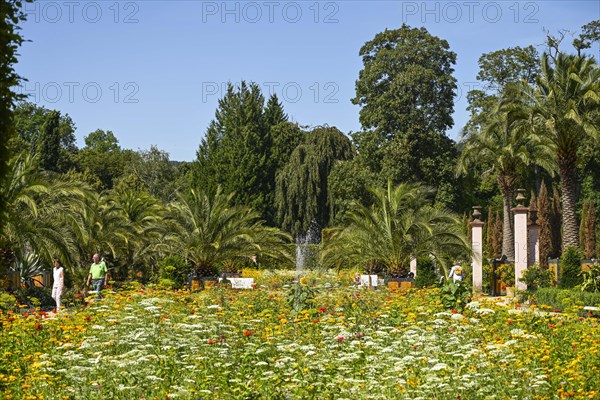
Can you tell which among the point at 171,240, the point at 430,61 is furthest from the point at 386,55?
the point at 171,240

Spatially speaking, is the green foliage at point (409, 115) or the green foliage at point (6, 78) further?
the green foliage at point (409, 115)

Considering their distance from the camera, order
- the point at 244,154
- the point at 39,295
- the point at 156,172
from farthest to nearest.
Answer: the point at 156,172 < the point at 244,154 < the point at 39,295

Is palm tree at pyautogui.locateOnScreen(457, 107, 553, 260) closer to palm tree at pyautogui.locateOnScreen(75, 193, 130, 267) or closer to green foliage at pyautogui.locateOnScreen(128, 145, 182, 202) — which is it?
palm tree at pyautogui.locateOnScreen(75, 193, 130, 267)

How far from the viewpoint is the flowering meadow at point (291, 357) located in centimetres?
739

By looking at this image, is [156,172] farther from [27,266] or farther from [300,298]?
A: [300,298]

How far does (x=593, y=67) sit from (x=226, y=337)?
68.8 ft

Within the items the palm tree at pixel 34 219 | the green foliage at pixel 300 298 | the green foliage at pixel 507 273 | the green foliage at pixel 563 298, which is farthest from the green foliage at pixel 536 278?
the palm tree at pixel 34 219

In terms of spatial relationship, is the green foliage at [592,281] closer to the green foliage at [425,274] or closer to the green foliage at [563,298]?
the green foliage at [563,298]

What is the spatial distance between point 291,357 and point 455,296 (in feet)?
19.6

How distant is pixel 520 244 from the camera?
26.0 m

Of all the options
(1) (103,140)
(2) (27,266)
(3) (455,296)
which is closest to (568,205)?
(3) (455,296)

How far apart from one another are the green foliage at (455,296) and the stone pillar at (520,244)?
11516 millimetres

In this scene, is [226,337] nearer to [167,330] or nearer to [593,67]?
[167,330]

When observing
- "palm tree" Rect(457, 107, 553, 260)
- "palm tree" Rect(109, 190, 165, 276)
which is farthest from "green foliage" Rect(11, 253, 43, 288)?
"palm tree" Rect(457, 107, 553, 260)
